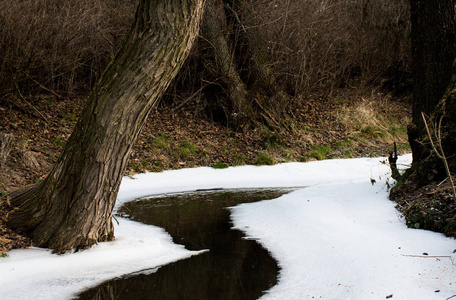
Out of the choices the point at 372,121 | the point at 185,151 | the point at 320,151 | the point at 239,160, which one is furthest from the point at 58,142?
the point at 372,121

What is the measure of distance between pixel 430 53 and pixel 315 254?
3.35m

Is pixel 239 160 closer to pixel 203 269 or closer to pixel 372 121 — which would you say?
pixel 372 121

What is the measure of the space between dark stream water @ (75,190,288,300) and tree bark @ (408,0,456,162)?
2747 millimetres

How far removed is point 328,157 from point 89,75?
21.8 feet

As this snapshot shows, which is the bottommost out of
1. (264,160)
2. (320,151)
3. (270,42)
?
(264,160)

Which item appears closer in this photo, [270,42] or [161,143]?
[161,143]

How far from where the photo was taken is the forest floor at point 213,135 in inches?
375

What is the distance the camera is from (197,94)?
12953 millimetres

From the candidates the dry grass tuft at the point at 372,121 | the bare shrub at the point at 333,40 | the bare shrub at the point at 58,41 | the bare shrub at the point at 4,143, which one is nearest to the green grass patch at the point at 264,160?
the bare shrub at the point at 333,40

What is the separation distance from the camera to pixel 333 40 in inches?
605

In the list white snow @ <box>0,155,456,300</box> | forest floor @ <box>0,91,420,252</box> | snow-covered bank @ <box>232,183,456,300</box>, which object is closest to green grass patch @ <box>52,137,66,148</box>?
forest floor @ <box>0,91,420,252</box>

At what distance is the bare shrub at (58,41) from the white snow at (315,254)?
5025 millimetres

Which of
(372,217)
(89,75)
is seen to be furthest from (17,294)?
(89,75)

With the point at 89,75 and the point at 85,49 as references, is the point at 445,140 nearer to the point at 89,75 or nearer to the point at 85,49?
the point at 85,49
